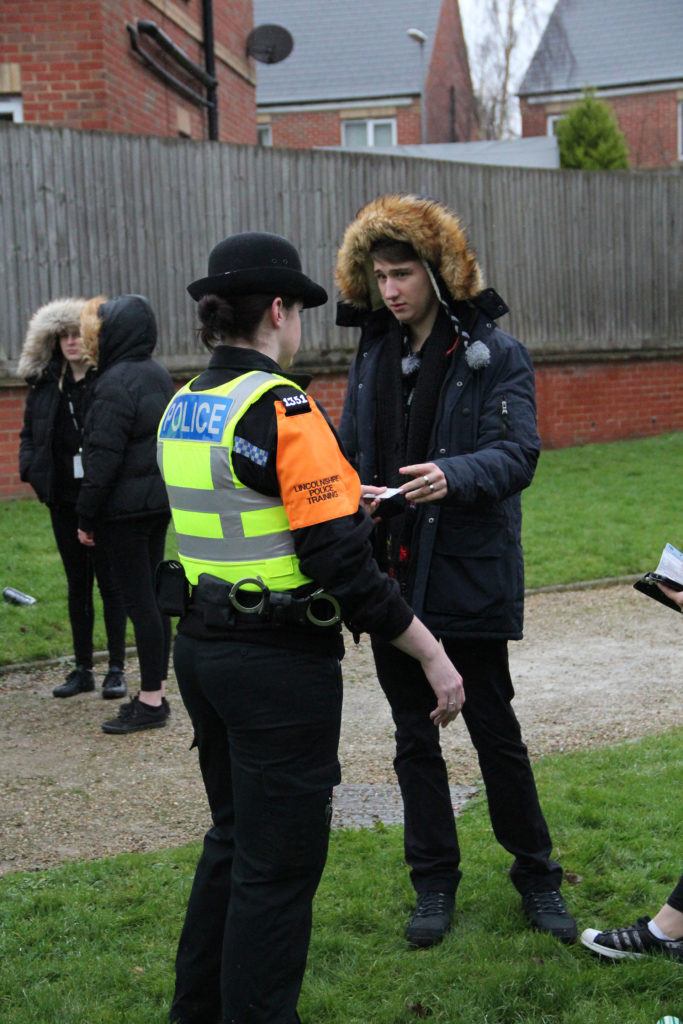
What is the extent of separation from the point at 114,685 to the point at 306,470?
4398 millimetres

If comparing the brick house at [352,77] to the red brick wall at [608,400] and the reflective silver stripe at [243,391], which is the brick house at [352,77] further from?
the reflective silver stripe at [243,391]

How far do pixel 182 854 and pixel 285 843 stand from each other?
1.82 m

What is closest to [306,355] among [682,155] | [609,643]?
[609,643]

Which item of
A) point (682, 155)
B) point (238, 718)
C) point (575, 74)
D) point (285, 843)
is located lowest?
point (285, 843)

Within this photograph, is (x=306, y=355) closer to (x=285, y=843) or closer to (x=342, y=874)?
(x=342, y=874)

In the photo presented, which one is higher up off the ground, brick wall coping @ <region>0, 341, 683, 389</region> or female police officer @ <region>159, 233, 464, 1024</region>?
brick wall coping @ <region>0, 341, 683, 389</region>

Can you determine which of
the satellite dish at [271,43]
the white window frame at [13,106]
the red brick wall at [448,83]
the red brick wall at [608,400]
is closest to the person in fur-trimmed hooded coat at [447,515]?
the white window frame at [13,106]

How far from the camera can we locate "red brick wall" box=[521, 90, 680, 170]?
33.4 meters

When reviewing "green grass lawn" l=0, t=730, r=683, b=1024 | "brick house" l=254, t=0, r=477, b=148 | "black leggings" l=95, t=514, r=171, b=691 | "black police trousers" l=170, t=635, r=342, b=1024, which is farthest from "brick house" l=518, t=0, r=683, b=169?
"black police trousers" l=170, t=635, r=342, b=1024

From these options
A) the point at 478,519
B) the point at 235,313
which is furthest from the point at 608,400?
the point at 235,313

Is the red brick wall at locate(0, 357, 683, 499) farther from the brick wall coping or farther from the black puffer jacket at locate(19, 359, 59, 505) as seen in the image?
the black puffer jacket at locate(19, 359, 59, 505)

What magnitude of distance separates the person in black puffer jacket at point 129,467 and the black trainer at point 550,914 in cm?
283

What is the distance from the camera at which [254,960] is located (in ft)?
9.05

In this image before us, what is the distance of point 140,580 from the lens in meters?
6.13
